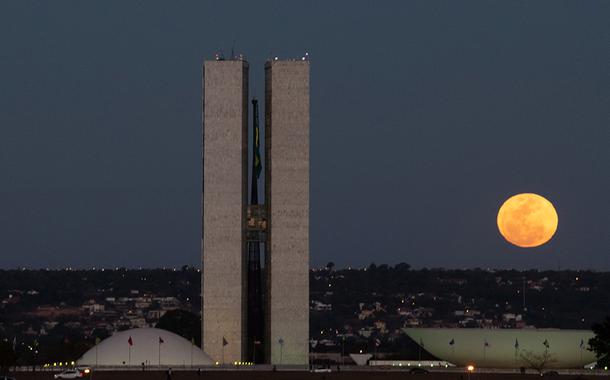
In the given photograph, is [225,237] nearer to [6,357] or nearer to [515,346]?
[6,357]

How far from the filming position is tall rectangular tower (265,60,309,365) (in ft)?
455

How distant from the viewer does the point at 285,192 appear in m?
140

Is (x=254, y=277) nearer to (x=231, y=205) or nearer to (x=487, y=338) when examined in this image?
(x=231, y=205)

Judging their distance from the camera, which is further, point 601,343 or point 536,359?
point 536,359

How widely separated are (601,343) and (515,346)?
27.1 feet

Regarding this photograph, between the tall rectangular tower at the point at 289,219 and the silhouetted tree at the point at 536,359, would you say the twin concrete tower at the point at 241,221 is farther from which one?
the silhouetted tree at the point at 536,359

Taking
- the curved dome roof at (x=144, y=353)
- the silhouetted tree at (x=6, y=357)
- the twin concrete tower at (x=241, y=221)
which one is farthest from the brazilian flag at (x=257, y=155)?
the silhouetted tree at (x=6, y=357)

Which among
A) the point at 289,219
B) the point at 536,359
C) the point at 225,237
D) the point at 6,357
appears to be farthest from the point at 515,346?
the point at 6,357

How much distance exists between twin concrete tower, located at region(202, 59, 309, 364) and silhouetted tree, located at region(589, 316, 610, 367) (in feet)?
71.8

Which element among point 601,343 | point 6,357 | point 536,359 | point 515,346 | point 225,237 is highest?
point 225,237

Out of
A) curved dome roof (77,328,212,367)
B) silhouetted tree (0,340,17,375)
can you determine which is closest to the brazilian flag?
curved dome roof (77,328,212,367)

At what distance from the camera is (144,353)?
5408 inches

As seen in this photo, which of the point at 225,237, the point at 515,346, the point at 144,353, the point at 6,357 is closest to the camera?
the point at 6,357

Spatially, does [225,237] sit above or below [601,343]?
above
